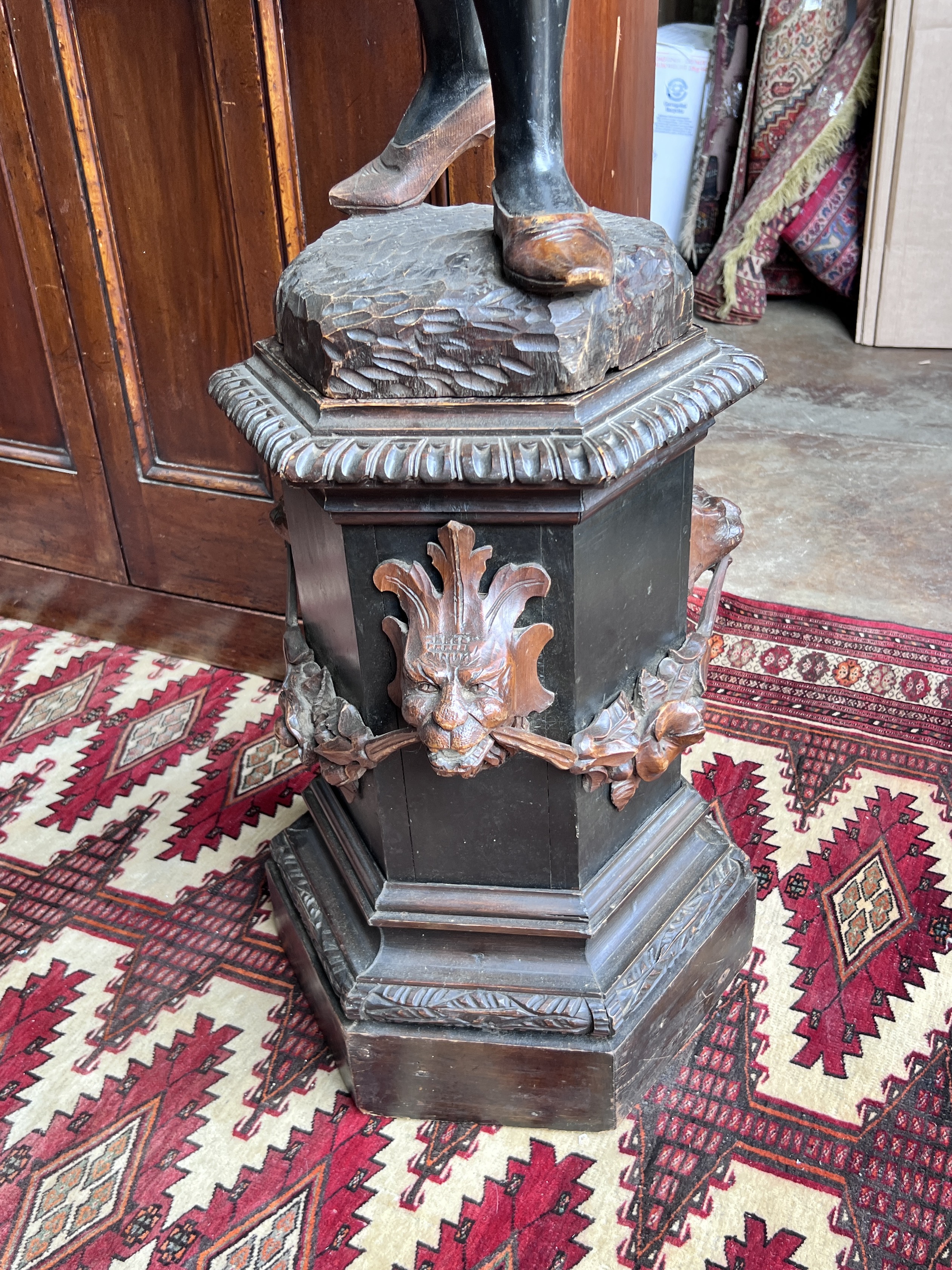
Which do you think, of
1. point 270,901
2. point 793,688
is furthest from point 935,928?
point 270,901

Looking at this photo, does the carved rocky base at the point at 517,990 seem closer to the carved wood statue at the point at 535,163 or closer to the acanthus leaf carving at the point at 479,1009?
the acanthus leaf carving at the point at 479,1009

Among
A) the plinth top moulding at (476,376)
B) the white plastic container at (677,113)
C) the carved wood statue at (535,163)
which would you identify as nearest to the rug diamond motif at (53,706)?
the plinth top moulding at (476,376)

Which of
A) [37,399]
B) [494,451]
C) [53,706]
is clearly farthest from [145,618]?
[494,451]

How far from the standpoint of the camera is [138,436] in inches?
83.5

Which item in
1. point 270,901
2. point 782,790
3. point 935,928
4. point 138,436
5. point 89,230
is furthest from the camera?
point 138,436

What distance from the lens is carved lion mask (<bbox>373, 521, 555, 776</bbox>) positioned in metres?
1.05

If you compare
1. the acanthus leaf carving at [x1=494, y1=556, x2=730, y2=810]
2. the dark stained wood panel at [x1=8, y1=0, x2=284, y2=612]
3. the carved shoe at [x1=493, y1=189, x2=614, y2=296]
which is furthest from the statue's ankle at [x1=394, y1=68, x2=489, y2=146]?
the acanthus leaf carving at [x1=494, y1=556, x2=730, y2=810]

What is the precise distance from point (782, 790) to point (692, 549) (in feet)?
2.16

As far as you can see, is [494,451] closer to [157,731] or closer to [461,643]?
[461,643]

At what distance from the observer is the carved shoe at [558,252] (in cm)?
96

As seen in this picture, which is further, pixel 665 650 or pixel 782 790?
pixel 782 790

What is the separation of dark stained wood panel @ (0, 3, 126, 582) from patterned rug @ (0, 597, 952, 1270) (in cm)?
51

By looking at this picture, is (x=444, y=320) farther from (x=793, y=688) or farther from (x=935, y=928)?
(x=793, y=688)

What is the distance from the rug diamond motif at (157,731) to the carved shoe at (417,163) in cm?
114
